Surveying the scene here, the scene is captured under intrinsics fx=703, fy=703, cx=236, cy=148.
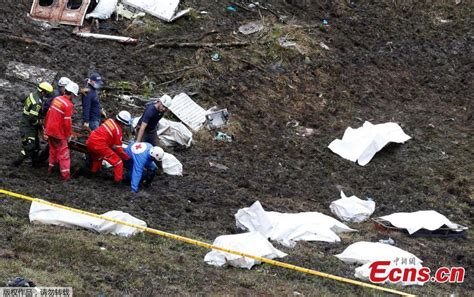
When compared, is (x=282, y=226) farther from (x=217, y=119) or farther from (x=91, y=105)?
(x=217, y=119)

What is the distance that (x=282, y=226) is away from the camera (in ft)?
34.2

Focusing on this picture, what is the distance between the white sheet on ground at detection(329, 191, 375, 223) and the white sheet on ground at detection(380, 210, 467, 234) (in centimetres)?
39

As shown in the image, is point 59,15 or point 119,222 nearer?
point 119,222

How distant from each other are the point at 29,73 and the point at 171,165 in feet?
13.3

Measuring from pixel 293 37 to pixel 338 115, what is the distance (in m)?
2.98

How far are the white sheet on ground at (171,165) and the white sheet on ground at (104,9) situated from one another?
19.1 ft

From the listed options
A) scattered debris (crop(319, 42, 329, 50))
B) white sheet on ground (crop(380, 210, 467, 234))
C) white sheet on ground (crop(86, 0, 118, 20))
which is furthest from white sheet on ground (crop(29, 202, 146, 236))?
scattered debris (crop(319, 42, 329, 50))

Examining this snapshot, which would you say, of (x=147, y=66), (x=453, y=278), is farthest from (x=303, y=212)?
(x=147, y=66)

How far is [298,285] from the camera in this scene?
8570 mm

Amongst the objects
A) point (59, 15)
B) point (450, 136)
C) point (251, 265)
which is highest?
point (251, 265)

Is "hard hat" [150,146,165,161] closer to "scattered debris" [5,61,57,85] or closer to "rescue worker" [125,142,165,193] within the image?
"rescue worker" [125,142,165,193]

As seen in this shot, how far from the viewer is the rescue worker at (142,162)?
1094 cm

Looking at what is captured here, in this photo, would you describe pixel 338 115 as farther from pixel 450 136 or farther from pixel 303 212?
pixel 303 212

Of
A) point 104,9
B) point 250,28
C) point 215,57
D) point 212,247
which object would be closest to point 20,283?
point 212,247
